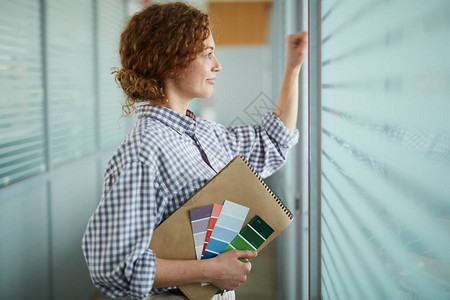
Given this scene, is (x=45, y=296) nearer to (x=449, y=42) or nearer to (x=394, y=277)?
(x=394, y=277)

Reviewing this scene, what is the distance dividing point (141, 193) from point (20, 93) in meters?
1.35

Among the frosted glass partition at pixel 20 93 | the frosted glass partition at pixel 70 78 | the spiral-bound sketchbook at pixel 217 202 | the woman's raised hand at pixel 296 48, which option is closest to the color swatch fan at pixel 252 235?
the spiral-bound sketchbook at pixel 217 202

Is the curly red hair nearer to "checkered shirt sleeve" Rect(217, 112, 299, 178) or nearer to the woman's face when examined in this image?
the woman's face

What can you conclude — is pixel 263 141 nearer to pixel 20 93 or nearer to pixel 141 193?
pixel 141 193

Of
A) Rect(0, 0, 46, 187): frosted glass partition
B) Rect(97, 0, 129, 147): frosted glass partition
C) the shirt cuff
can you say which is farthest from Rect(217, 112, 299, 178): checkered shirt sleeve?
Rect(97, 0, 129, 147): frosted glass partition

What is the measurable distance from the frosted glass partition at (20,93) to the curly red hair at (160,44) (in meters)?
1.00

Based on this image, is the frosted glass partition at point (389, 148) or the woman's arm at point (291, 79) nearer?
the frosted glass partition at point (389, 148)

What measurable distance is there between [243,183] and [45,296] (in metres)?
1.69

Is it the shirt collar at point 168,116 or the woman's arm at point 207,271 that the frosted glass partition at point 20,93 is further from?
the woman's arm at point 207,271

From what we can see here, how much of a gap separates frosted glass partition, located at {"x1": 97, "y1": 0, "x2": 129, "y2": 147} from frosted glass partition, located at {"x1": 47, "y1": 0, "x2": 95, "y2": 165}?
0.14 meters

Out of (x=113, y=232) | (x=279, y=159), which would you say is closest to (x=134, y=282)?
(x=113, y=232)

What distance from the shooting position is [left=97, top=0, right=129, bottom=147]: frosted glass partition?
2877 mm

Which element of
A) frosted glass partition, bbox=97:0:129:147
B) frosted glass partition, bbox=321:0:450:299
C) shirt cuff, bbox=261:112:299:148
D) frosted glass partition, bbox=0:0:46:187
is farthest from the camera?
frosted glass partition, bbox=97:0:129:147

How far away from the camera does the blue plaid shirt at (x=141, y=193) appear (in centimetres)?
81
